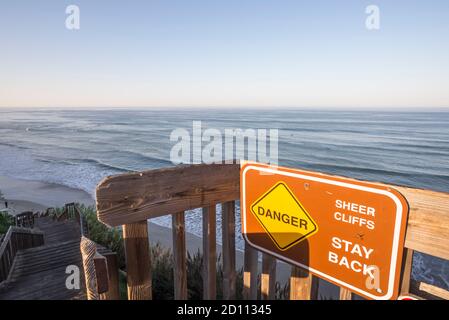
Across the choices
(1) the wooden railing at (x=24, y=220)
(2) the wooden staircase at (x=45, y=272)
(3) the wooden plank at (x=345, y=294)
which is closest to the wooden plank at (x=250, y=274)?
(3) the wooden plank at (x=345, y=294)

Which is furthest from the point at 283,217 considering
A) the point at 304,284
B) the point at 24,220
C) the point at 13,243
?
the point at 24,220

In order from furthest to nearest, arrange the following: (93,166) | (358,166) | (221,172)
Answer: (93,166) → (358,166) → (221,172)

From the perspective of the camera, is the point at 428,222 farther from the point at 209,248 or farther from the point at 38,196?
the point at 38,196

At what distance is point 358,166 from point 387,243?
31.1m

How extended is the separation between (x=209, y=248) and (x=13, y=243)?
400 inches

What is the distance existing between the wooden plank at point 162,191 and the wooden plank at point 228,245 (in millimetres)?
110

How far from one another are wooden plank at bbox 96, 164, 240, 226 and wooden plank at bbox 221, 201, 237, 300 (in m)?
0.11

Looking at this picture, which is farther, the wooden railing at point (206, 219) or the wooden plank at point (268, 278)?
the wooden plank at point (268, 278)

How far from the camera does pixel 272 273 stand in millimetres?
2080

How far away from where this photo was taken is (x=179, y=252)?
187cm

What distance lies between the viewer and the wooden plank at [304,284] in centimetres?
179

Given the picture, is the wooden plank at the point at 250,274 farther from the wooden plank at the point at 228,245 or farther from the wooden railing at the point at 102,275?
the wooden railing at the point at 102,275
